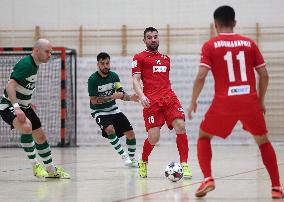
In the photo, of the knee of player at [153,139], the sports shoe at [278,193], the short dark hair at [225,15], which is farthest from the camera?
the knee of player at [153,139]

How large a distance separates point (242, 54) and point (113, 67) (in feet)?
50.9

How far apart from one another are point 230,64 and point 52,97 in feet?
49.2

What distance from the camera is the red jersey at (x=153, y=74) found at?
9.96 meters

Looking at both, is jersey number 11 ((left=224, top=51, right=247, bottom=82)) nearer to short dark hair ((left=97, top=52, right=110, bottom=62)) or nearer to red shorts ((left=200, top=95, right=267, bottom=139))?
red shorts ((left=200, top=95, right=267, bottom=139))

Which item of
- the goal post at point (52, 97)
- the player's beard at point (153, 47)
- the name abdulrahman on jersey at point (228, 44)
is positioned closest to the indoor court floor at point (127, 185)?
the name abdulrahman on jersey at point (228, 44)

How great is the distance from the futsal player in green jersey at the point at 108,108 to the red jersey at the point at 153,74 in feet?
8.36

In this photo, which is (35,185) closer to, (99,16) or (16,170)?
(16,170)

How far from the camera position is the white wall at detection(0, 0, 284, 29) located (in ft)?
72.9

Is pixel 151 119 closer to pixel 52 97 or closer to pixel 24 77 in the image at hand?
pixel 24 77

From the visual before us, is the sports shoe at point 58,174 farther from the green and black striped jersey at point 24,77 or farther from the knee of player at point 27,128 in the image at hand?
the green and black striped jersey at point 24,77

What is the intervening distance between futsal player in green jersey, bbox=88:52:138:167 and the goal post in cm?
814

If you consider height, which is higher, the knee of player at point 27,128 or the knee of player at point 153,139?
the knee of player at point 27,128

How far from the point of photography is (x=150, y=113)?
9.86 metres

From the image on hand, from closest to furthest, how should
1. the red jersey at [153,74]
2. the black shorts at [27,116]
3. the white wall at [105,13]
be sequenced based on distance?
1. the black shorts at [27,116]
2. the red jersey at [153,74]
3. the white wall at [105,13]
